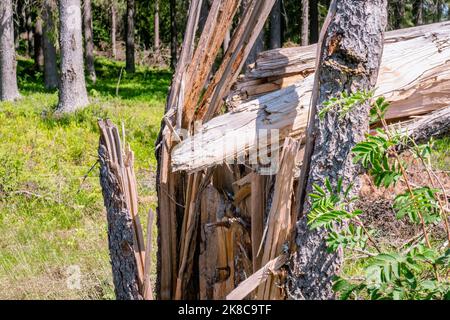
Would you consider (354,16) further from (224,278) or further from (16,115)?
(16,115)

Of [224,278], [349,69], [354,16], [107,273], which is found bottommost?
[107,273]

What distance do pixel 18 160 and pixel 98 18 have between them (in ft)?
131

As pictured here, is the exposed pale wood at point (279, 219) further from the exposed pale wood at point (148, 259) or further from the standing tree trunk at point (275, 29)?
the standing tree trunk at point (275, 29)

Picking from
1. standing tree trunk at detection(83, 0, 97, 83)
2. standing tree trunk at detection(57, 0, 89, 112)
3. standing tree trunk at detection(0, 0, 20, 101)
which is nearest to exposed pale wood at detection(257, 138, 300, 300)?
standing tree trunk at detection(57, 0, 89, 112)

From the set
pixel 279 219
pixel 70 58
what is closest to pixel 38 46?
pixel 70 58

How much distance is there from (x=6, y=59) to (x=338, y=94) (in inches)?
679

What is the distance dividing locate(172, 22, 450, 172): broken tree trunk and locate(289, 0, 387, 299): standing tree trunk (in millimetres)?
417

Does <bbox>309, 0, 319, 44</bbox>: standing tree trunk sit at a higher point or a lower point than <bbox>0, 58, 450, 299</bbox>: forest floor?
higher

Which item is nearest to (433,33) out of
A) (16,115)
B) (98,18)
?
(16,115)

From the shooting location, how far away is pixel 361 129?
3.59 meters

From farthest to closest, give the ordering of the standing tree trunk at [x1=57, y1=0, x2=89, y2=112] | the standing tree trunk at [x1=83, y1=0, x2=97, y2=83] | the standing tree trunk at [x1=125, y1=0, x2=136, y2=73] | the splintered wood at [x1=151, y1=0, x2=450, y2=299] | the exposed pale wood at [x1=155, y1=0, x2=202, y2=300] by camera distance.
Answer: the standing tree trunk at [x1=125, y1=0, x2=136, y2=73] → the standing tree trunk at [x1=83, y1=0, x2=97, y2=83] → the standing tree trunk at [x1=57, y1=0, x2=89, y2=112] → the exposed pale wood at [x1=155, y1=0, x2=202, y2=300] → the splintered wood at [x1=151, y1=0, x2=450, y2=299]

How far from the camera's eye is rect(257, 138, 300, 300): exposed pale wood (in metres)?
3.86

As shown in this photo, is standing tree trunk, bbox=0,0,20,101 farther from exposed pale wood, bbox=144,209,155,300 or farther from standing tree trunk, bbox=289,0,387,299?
standing tree trunk, bbox=289,0,387,299

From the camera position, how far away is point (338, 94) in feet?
11.8
